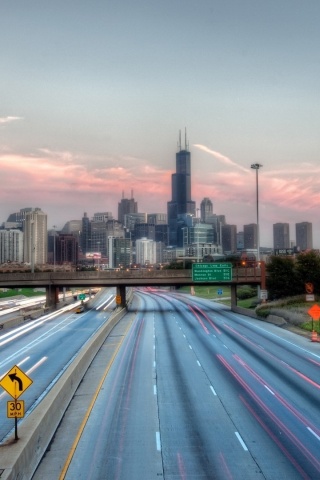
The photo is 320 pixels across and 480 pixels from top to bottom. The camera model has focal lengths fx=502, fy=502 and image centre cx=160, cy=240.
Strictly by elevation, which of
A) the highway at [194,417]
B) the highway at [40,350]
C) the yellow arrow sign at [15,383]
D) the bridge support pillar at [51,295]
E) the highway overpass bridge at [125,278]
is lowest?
the highway at [40,350]

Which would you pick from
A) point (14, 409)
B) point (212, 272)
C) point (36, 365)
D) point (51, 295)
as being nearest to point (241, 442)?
point (14, 409)

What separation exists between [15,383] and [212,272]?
61760 millimetres

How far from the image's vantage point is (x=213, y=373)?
3356 centimetres

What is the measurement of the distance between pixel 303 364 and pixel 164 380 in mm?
11285

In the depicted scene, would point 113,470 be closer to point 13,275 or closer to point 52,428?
point 52,428

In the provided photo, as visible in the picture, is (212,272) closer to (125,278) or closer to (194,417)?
(125,278)

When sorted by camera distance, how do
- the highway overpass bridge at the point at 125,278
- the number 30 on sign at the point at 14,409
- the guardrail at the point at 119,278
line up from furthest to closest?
the guardrail at the point at 119,278 < the highway overpass bridge at the point at 125,278 < the number 30 on sign at the point at 14,409

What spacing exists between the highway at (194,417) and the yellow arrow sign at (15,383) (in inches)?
110

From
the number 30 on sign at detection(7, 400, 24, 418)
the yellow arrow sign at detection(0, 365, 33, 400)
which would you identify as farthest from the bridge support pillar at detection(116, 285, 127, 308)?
the number 30 on sign at detection(7, 400, 24, 418)

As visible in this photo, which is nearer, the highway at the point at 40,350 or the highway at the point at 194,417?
the highway at the point at 194,417

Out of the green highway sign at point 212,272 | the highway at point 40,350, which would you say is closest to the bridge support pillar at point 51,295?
the highway at point 40,350

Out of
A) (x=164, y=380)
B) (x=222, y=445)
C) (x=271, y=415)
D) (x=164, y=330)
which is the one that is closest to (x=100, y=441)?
(x=222, y=445)

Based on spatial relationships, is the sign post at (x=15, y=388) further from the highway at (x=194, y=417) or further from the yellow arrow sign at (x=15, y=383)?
the highway at (x=194, y=417)

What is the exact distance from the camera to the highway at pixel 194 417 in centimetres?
1769
